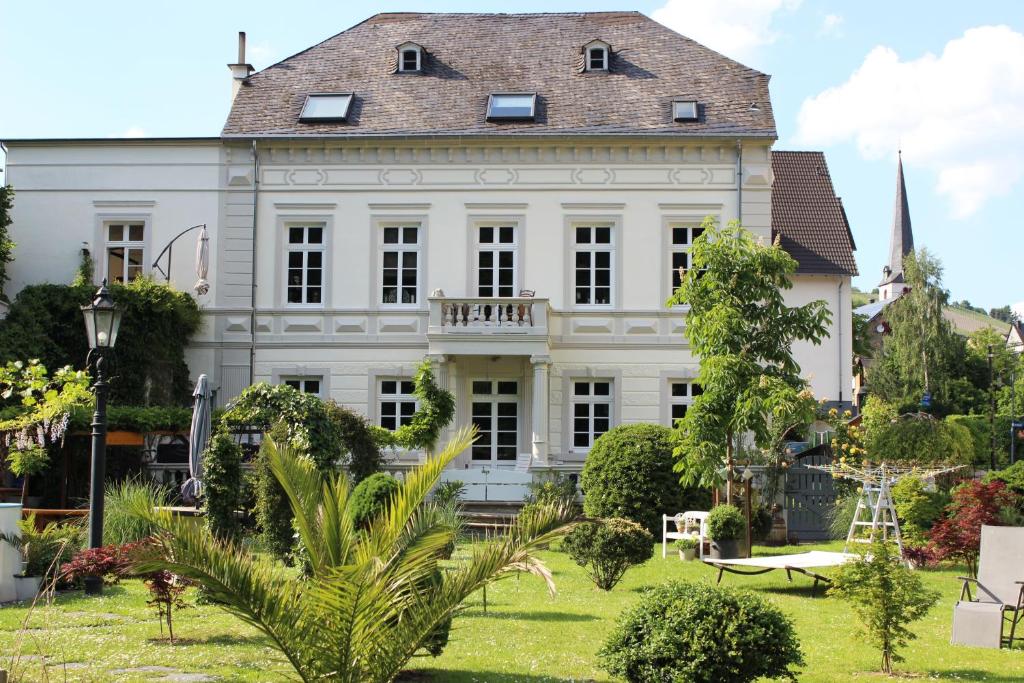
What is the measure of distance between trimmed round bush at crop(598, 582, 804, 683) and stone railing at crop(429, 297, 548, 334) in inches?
695

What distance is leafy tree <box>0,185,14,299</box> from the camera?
86.0 ft

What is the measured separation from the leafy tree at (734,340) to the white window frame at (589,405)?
25.2ft

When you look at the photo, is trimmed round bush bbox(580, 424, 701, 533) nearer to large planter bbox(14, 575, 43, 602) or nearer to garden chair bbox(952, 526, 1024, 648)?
garden chair bbox(952, 526, 1024, 648)

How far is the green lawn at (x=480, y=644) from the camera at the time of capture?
9.23 meters

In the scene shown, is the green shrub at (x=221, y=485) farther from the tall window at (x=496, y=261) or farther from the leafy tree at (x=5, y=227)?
the leafy tree at (x=5, y=227)

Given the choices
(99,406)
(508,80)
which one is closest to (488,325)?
(508,80)

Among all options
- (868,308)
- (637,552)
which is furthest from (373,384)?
(868,308)

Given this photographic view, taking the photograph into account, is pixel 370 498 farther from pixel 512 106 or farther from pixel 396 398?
pixel 512 106

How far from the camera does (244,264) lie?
27.6 meters

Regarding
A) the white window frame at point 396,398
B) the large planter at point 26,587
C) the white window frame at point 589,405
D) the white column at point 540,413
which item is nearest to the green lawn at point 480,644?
the large planter at point 26,587

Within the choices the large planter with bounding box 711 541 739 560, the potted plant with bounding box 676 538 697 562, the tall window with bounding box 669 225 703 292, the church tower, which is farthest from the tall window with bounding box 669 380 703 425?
the church tower

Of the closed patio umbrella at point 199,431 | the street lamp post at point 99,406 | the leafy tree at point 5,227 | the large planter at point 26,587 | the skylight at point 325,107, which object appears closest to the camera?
the street lamp post at point 99,406

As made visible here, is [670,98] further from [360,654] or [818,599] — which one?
[360,654]

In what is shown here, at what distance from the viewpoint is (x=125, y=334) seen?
25.6 metres
